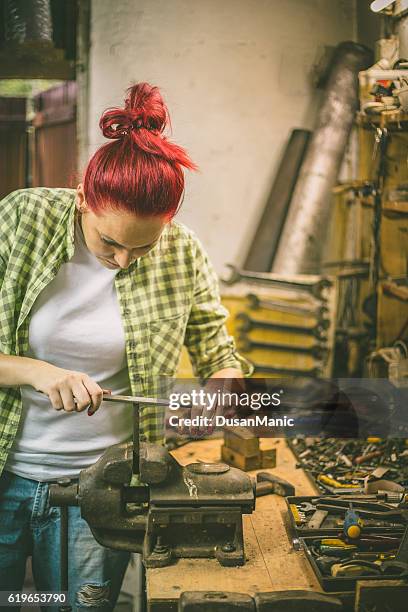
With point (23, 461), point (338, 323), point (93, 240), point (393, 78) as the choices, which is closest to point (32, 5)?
point (93, 240)

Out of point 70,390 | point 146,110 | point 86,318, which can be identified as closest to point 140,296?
point 86,318

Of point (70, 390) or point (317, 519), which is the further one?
point (317, 519)

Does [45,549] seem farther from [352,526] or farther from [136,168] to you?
[136,168]

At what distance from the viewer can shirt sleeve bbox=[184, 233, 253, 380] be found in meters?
1.90

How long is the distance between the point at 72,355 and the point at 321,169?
1.05 m

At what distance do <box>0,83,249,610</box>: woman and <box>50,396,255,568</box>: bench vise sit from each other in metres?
0.16

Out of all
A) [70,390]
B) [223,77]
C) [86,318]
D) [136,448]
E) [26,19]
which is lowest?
[136,448]

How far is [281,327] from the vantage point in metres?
2.46

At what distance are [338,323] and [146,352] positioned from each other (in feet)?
3.15

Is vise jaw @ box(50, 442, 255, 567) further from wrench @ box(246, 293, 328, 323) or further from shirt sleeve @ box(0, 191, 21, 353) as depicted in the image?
wrench @ box(246, 293, 328, 323)

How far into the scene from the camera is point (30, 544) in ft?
5.88

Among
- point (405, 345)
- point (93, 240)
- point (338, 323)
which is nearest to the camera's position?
point (93, 240)

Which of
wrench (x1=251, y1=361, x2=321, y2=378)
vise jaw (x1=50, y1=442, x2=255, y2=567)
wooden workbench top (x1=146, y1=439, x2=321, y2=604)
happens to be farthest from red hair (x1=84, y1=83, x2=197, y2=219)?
wrench (x1=251, y1=361, x2=321, y2=378)

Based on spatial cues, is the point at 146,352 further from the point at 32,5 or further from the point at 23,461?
the point at 32,5
